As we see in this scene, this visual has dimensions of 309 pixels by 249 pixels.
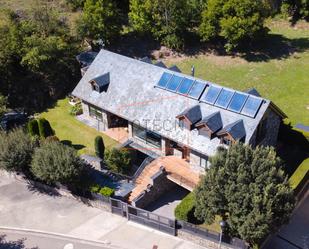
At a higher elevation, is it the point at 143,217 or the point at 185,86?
the point at 185,86

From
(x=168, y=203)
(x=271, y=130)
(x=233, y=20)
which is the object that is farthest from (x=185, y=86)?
(x=233, y=20)

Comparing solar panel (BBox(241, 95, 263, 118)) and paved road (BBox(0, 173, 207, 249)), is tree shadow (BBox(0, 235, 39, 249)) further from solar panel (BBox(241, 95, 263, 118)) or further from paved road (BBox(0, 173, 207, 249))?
solar panel (BBox(241, 95, 263, 118))

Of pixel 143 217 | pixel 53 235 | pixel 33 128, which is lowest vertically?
pixel 53 235

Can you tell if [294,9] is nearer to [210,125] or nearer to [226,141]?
[210,125]

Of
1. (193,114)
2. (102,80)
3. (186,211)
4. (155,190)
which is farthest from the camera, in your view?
(102,80)

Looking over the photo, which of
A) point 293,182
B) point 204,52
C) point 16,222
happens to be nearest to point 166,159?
point 293,182

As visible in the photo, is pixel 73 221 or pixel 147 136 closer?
pixel 73 221

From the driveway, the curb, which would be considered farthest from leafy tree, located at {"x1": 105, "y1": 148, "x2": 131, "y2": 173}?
the curb

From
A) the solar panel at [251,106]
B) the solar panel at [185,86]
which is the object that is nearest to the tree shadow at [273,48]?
the solar panel at [185,86]
